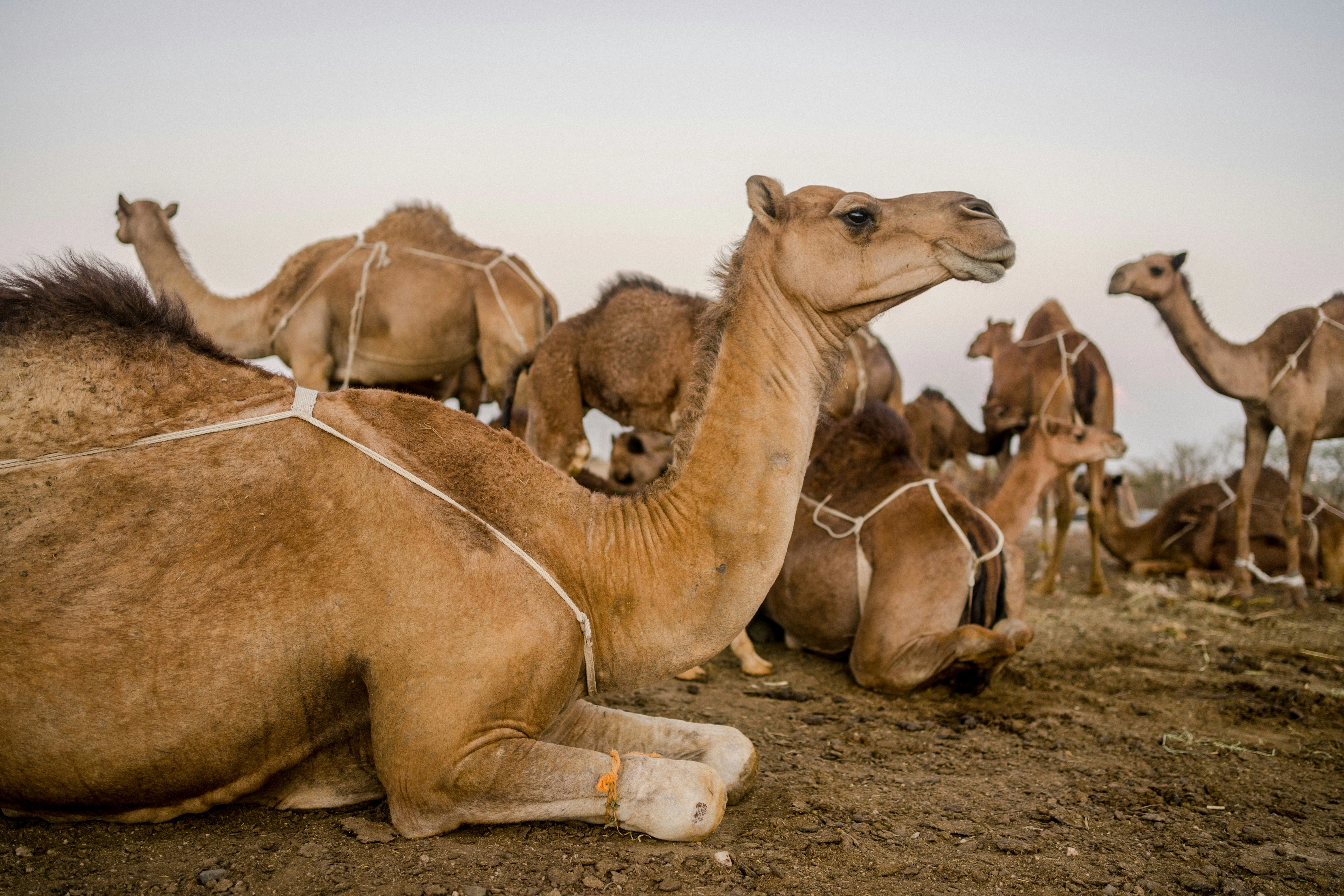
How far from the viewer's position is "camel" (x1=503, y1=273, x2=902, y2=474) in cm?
566

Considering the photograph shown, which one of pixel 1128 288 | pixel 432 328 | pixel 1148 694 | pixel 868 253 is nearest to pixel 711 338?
pixel 868 253

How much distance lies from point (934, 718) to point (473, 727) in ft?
9.45

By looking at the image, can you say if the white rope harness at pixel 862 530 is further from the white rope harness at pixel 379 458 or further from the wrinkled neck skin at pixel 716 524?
the white rope harness at pixel 379 458

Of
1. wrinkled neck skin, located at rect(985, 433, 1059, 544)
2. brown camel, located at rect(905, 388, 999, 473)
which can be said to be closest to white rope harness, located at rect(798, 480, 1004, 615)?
wrinkled neck skin, located at rect(985, 433, 1059, 544)

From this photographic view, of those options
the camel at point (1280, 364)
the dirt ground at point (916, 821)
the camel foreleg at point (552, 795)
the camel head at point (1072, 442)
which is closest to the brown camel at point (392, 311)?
the dirt ground at point (916, 821)

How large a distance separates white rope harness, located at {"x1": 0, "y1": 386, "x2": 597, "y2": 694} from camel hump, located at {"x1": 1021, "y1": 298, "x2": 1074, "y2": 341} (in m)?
8.98

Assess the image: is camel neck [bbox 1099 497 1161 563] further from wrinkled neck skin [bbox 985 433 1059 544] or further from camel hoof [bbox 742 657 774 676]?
camel hoof [bbox 742 657 774 676]

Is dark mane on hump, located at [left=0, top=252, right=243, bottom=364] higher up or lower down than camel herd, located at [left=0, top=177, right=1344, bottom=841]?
higher up

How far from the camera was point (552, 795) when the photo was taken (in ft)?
8.89

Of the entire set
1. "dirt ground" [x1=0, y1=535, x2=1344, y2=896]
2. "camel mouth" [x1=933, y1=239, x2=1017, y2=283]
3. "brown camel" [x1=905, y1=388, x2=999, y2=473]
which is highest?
"camel mouth" [x1=933, y1=239, x2=1017, y2=283]

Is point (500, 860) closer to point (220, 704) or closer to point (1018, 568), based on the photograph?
point (220, 704)

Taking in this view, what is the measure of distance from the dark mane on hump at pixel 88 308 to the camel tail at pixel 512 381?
3292mm

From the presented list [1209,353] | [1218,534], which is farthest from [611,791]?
[1218,534]

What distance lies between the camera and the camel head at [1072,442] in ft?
21.8
